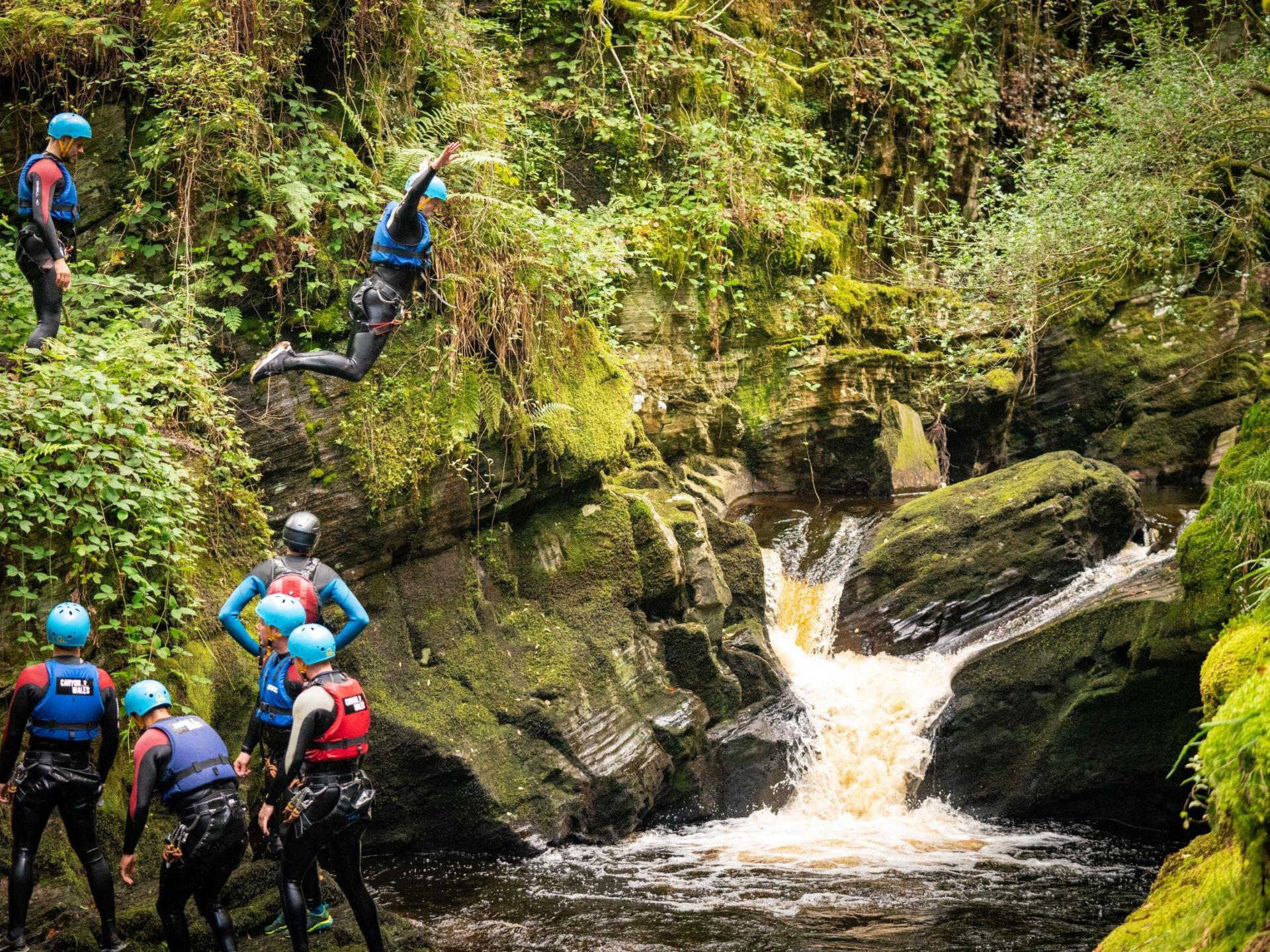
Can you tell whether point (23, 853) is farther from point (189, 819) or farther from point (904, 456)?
point (904, 456)

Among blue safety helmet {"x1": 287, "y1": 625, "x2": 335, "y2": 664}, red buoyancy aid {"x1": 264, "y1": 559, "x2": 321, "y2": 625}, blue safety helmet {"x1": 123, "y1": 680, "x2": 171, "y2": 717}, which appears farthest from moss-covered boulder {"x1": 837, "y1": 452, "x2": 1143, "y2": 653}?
blue safety helmet {"x1": 123, "y1": 680, "x2": 171, "y2": 717}

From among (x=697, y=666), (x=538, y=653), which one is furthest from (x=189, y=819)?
(x=697, y=666)

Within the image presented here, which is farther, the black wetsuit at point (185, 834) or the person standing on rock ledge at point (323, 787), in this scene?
the person standing on rock ledge at point (323, 787)

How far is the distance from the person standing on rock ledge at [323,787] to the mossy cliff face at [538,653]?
2853mm

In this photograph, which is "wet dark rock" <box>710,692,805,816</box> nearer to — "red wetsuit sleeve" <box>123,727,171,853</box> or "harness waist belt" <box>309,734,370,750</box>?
"harness waist belt" <box>309,734,370,750</box>

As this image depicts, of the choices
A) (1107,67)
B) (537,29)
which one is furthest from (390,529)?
(1107,67)

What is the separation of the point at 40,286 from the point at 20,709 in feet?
10.2

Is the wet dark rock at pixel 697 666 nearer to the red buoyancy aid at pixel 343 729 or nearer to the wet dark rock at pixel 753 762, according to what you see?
the wet dark rock at pixel 753 762

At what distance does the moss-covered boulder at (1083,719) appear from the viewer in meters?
9.87

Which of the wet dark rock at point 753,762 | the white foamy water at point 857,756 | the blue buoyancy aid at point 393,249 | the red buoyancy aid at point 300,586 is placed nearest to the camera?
the red buoyancy aid at point 300,586

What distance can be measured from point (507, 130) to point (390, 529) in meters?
5.21

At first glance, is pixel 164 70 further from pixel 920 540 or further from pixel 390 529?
pixel 920 540

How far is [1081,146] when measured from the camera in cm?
1773

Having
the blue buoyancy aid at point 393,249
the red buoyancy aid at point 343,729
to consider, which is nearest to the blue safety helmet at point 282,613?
the red buoyancy aid at point 343,729
